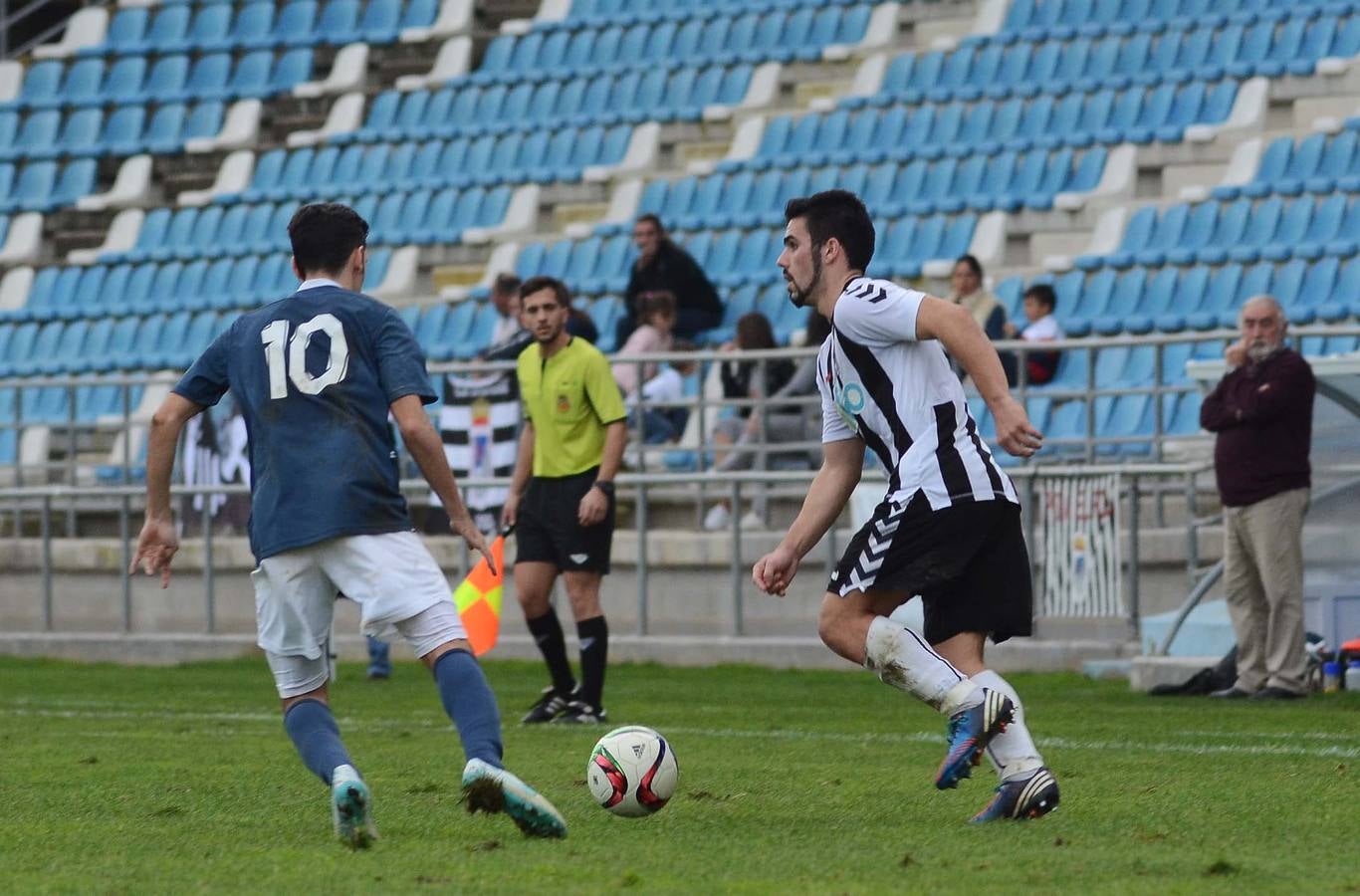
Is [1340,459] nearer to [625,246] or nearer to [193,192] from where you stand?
[625,246]

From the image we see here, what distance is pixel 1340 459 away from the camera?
493 inches

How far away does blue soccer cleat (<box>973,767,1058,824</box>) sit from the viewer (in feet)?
20.5

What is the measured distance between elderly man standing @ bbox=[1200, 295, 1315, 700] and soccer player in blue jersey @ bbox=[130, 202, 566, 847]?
20.6ft

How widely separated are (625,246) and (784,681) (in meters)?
7.38

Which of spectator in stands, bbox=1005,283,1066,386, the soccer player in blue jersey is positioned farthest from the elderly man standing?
the soccer player in blue jersey

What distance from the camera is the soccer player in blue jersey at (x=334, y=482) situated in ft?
19.8

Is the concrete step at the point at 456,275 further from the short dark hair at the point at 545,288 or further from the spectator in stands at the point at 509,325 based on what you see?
the short dark hair at the point at 545,288

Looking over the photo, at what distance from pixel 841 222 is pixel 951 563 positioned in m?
0.99

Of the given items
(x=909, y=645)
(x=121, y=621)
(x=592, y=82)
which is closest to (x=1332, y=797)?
(x=909, y=645)

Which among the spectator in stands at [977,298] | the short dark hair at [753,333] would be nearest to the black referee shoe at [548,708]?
the short dark hair at [753,333]

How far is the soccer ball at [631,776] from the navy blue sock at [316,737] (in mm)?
806

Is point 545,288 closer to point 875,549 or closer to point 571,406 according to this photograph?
point 571,406

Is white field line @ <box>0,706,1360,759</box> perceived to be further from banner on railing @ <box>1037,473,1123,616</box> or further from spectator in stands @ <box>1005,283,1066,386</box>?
spectator in stands @ <box>1005,283,1066,386</box>

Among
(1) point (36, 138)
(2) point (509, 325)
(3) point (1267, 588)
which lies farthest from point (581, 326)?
(1) point (36, 138)
